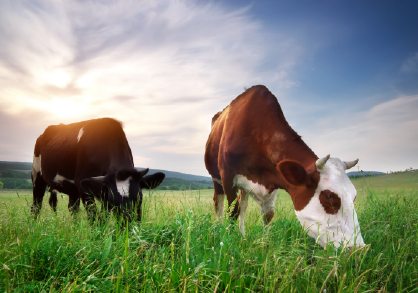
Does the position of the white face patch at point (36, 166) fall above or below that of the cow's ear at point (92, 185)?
above

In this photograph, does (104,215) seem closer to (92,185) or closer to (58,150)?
(92,185)

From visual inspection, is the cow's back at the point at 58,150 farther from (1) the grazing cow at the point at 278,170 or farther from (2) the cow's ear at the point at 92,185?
(1) the grazing cow at the point at 278,170

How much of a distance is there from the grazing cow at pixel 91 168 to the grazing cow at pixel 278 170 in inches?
67.3

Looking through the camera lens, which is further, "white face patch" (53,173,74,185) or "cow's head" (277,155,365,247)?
"white face patch" (53,173,74,185)

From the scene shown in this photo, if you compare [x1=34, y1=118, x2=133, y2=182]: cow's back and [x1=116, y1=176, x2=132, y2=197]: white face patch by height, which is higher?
[x1=34, y1=118, x2=133, y2=182]: cow's back

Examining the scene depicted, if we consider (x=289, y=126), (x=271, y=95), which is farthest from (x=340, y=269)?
(x=271, y=95)

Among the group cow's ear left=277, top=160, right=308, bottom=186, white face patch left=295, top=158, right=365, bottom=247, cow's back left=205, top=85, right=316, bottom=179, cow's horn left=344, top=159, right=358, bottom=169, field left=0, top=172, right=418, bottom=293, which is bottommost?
field left=0, top=172, right=418, bottom=293

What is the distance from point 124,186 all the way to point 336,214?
347cm

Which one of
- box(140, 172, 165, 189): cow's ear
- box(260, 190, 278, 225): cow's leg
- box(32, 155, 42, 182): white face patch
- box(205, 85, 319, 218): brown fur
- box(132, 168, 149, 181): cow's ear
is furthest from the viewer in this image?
box(32, 155, 42, 182): white face patch

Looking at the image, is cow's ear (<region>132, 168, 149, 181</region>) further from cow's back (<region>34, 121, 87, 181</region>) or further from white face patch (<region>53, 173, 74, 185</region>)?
white face patch (<region>53, 173, 74, 185</region>)

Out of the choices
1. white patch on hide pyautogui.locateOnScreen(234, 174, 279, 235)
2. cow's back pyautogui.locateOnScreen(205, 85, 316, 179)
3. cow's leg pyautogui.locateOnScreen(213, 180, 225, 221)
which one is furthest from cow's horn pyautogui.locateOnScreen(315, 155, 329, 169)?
cow's leg pyautogui.locateOnScreen(213, 180, 225, 221)

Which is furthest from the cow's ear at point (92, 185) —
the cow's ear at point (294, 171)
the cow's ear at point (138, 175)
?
the cow's ear at point (294, 171)

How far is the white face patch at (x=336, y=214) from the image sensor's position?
135 inches

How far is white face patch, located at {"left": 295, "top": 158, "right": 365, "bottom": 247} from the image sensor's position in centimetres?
342
